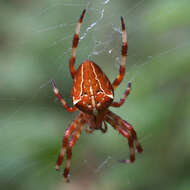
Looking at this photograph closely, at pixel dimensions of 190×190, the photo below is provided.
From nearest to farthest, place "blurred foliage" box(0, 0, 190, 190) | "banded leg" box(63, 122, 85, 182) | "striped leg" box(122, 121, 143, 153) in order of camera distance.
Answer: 1. "blurred foliage" box(0, 0, 190, 190)
2. "striped leg" box(122, 121, 143, 153)
3. "banded leg" box(63, 122, 85, 182)

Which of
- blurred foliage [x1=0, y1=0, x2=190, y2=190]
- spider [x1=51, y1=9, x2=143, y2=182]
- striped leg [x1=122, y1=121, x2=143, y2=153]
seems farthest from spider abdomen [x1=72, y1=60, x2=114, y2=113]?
striped leg [x1=122, y1=121, x2=143, y2=153]

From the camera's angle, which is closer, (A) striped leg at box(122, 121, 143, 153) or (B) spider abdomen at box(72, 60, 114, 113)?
(B) spider abdomen at box(72, 60, 114, 113)

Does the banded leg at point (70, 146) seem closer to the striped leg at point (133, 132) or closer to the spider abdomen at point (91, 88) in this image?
the striped leg at point (133, 132)

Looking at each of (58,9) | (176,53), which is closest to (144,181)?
(176,53)

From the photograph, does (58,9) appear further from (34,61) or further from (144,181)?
(144,181)

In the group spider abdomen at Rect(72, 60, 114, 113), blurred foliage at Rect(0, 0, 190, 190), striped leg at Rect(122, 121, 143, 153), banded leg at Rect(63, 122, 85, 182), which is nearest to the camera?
spider abdomen at Rect(72, 60, 114, 113)

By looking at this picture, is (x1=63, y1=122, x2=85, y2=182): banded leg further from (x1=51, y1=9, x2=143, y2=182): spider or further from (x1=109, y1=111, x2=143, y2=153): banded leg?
(x1=109, y1=111, x2=143, y2=153): banded leg

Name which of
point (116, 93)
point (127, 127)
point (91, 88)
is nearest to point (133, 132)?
point (127, 127)

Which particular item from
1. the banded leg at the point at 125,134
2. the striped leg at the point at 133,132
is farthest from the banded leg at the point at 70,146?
the striped leg at the point at 133,132
